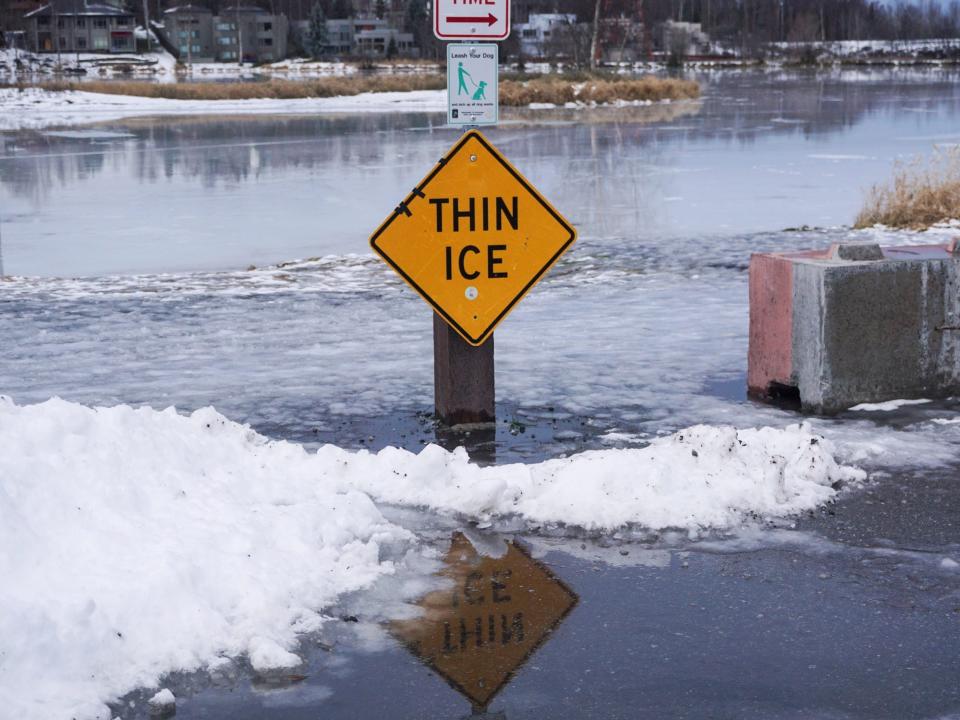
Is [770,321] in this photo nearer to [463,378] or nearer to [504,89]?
[463,378]

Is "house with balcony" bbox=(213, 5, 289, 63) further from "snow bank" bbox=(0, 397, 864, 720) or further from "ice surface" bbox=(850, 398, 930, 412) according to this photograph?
"snow bank" bbox=(0, 397, 864, 720)

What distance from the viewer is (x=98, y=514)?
4863 millimetres

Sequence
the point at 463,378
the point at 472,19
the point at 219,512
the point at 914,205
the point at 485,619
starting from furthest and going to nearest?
the point at 914,205 → the point at 463,378 → the point at 472,19 → the point at 219,512 → the point at 485,619

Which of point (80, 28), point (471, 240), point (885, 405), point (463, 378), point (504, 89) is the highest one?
point (80, 28)

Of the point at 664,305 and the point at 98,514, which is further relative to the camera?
the point at 664,305

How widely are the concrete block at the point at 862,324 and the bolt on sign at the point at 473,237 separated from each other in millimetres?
1343

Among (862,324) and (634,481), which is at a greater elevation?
(862,324)

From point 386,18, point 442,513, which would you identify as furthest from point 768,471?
point 386,18

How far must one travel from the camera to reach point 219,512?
16.8ft

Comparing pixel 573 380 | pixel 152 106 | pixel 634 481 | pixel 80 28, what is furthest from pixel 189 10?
pixel 634 481

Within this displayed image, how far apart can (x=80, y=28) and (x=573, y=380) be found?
149384 mm

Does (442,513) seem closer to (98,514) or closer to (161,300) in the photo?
(98,514)

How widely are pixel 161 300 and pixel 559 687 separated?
838 cm

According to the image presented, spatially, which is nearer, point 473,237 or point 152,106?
point 473,237
